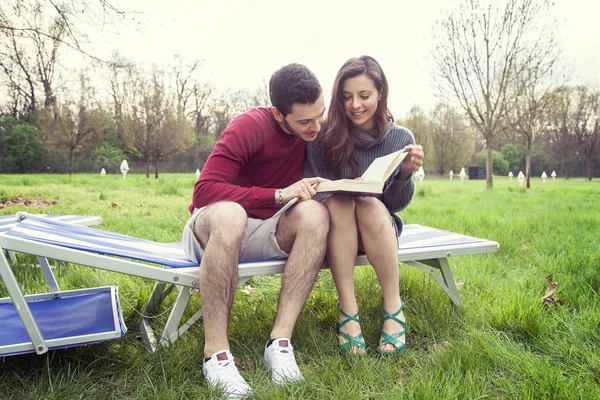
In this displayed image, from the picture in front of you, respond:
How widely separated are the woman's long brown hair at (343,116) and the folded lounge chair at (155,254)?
0.54 meters

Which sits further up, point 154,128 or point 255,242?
point 154,128

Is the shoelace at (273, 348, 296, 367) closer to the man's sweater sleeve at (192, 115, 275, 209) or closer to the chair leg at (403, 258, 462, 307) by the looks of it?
the man's sweater sleeve at (192, 115, 275, 209)

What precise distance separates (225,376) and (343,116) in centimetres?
138

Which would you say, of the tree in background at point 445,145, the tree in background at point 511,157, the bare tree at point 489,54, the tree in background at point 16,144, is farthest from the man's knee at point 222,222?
the tree in background at point 511,157

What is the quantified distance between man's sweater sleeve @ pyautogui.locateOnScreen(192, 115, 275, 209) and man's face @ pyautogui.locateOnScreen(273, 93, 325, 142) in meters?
0.14

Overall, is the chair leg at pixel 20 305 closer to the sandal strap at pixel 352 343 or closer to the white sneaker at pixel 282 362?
the white sneaker at pixel 282 362

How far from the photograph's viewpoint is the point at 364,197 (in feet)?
6.97

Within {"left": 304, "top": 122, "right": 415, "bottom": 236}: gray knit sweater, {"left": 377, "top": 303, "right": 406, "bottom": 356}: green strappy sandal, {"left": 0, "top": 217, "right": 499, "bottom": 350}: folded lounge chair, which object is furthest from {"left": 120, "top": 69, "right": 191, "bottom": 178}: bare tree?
{"left": 377, "top": 303, "right": 406, "bottom": 356}: green strappy sandal

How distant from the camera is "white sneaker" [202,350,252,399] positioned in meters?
1.65

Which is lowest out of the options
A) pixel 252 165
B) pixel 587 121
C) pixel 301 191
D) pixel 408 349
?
pixel 408 349

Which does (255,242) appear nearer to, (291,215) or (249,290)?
(291,215)

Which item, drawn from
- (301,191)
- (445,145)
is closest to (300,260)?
(301,191)

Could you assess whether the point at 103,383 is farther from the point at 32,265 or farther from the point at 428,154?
the point at 428,154

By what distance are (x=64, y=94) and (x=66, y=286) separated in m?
22.3
